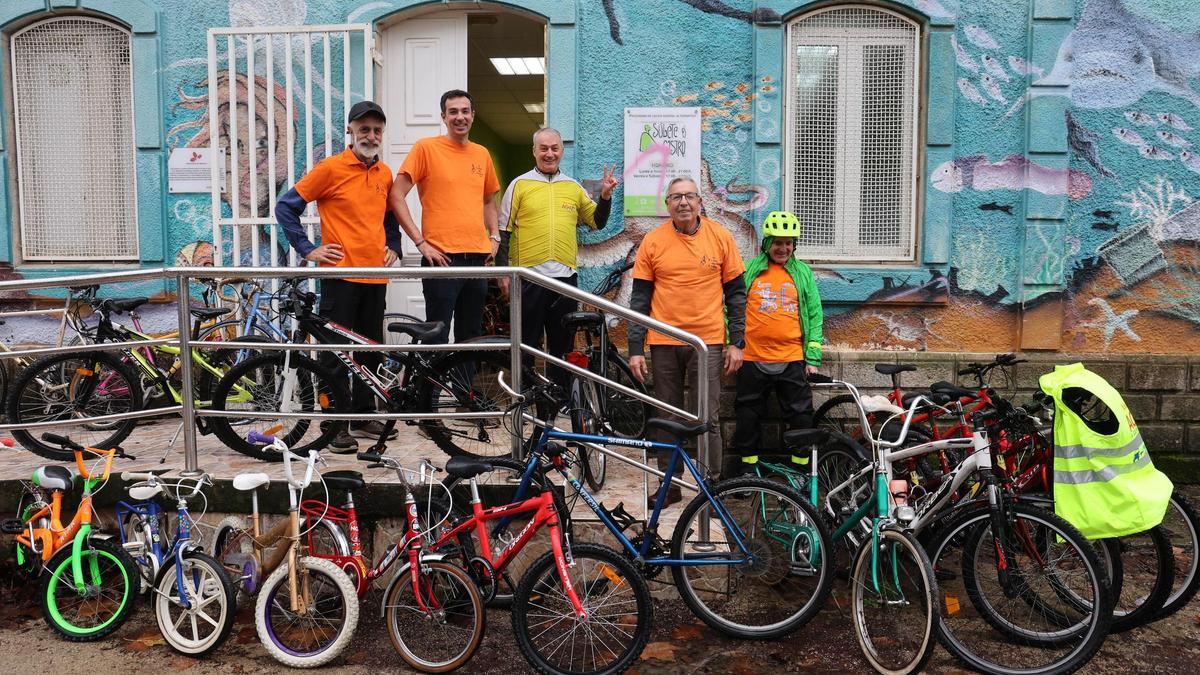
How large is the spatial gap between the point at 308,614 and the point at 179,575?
0.64 m

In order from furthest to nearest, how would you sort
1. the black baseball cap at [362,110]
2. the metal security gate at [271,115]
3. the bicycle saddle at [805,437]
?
the metal security gate at [271,115]
the black baseball cap at [362,110]
the bicycle saddle at [805,437]

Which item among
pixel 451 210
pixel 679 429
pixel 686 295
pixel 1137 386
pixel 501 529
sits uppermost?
pixel 451 210

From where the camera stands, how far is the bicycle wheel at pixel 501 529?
4.19 m

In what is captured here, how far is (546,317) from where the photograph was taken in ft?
20.5

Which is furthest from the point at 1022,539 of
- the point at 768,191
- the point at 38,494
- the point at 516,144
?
the point at 516,144

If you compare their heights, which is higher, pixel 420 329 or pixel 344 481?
pixel 420 329

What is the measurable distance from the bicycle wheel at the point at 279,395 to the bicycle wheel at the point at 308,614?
1.13 m

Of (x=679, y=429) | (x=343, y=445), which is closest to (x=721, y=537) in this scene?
(x=679, y=429)

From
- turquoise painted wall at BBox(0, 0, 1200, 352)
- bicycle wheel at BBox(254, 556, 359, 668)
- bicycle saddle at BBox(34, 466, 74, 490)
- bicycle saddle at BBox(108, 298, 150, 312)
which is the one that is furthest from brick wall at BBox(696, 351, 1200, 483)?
bicycle saddle at BBox(34, 466, 74, 490)

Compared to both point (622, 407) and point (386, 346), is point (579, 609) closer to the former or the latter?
point (386, 346)

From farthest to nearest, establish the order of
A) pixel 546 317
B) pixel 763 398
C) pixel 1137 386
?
pixel 1137 386, pixel 546 317, pixel 763 398

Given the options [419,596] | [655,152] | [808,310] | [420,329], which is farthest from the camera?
[655,152]

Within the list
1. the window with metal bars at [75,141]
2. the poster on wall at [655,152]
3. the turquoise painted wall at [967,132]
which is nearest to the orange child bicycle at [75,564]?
the window with metal bars at [75,141]

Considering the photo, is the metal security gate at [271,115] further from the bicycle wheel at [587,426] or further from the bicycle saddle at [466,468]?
the bicycle saddle at [466,468]
